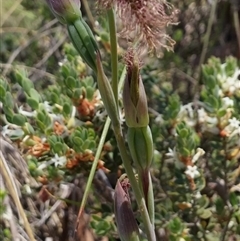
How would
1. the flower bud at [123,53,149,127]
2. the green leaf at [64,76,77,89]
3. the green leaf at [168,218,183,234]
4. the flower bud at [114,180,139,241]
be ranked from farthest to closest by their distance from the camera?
1. the green leaf at [64,76,77,89]
2. the green leaf at [168,218,183,234]
3. the flower bud at [114,180,139,241]
4. the flower bud at [123,53,149,127]

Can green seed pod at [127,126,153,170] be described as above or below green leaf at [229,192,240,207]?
above

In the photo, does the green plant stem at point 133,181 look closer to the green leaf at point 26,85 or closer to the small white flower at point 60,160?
the small white flower at point 60,160

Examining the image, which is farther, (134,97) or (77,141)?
(77,141)

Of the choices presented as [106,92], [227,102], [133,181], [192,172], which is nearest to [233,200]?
[192,172]

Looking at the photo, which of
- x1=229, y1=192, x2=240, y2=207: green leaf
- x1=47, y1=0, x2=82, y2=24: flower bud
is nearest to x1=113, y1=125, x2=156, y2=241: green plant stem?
x1=47, y1=0, x2=82, y2=24: flower bud

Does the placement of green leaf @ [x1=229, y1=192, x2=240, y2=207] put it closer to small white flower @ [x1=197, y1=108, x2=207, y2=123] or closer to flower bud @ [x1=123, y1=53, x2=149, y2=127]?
small white flower @ [x1=197, y1=108, x2=207, y2=123]

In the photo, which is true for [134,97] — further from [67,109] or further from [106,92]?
[67,109]

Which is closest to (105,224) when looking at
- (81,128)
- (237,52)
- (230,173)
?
(81,128)
